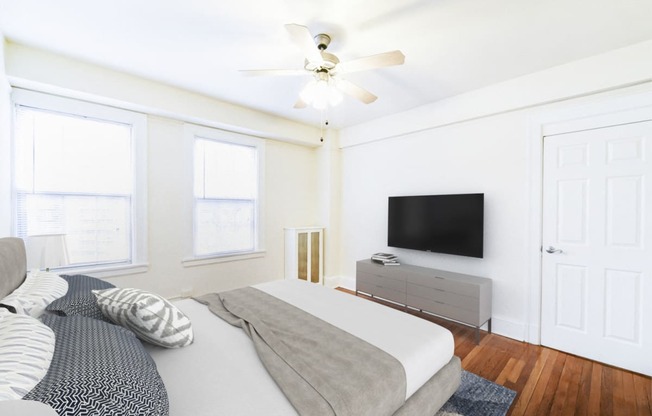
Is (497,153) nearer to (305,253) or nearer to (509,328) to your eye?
(509,328)

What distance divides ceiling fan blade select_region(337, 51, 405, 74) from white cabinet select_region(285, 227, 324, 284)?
8.82 ft

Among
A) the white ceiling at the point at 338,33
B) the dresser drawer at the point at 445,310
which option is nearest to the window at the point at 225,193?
the white ceiling at the point at 338,33

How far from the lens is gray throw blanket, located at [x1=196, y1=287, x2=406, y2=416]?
1.09 meters

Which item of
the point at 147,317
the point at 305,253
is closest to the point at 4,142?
the point at 147,317

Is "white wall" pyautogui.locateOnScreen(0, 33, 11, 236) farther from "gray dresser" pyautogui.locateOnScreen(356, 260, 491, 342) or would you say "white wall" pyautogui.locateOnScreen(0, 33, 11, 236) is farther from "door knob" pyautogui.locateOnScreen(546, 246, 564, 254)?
"door knob" pyautogui.locateOnScreen(546, 246, 564, 254)

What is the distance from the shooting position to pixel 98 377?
803 mm

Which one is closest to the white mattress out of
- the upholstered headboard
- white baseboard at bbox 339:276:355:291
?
the upholstered headboard

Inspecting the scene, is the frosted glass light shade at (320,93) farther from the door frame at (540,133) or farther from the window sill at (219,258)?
the window sill at (219,258)

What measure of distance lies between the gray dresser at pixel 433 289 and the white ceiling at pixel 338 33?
207 centimetres

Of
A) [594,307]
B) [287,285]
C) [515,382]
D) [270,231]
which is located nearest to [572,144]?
[594,307]

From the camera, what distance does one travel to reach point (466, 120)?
3146 mm

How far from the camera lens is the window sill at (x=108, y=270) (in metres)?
2.71

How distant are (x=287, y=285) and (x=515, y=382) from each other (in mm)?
1938

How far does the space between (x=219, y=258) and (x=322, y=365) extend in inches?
108
